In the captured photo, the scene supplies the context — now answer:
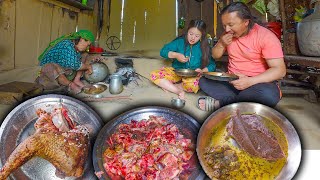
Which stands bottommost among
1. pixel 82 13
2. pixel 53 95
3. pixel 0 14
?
pixel 53 95

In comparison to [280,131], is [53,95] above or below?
above

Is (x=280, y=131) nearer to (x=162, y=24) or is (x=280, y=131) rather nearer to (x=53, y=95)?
(x=53, y=95)

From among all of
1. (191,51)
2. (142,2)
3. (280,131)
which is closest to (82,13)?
(142,2)

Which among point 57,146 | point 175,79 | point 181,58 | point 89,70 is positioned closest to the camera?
point 57,146

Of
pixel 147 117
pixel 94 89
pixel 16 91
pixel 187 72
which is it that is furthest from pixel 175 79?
pixel 147 117

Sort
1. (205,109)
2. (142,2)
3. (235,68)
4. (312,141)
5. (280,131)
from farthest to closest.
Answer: (142,2) < (205,109) < (235,68) < (312,141) < (280,131)

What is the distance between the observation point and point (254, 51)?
280 cm

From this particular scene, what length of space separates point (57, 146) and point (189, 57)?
2741 millimetres

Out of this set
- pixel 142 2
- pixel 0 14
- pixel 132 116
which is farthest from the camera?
pixel 142 2

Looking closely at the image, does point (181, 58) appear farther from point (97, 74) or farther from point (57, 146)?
point (57, 146)

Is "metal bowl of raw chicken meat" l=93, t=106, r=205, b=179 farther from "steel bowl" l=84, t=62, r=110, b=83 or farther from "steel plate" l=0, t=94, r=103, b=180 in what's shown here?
"steel bowl" l=84, t=62, r=110, b=83

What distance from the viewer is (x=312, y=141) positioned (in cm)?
262

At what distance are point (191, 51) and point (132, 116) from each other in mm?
2335

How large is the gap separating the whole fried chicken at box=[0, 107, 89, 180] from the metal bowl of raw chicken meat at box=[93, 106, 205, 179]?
0.27ft
